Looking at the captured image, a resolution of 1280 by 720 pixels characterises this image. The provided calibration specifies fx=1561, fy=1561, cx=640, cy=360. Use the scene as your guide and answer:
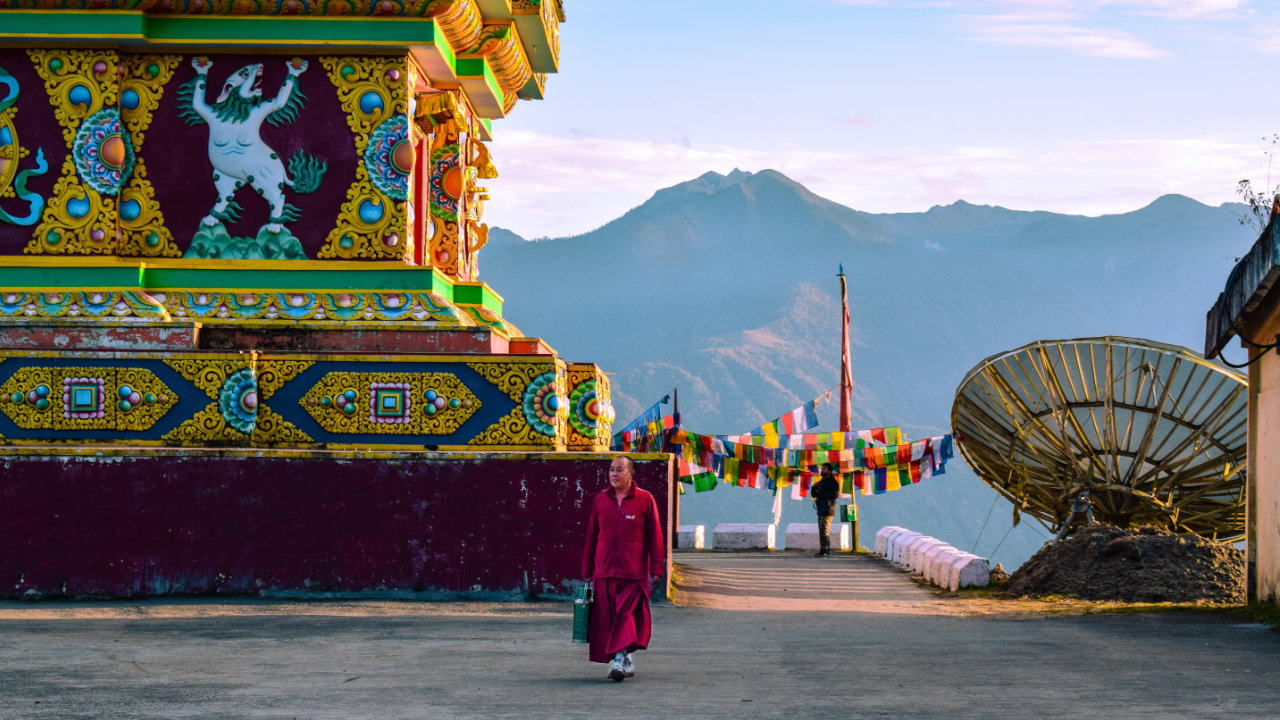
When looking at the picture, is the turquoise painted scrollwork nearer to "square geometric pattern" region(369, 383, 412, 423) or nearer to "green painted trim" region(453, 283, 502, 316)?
"square geometric pattern" region(369, 383, 412, 423)

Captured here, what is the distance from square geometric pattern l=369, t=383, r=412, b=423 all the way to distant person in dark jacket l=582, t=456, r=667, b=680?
175 inches

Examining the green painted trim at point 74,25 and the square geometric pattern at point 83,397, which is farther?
the green painted trim at point 74,25

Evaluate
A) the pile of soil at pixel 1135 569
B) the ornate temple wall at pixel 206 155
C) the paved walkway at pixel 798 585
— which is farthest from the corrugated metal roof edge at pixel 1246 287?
the ornate temple wall at pixel 206 155

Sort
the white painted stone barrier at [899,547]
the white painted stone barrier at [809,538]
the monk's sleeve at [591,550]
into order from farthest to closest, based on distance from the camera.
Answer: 1. the white painted stone barrier at [809,538]
2. the white painted stone barrier at [899,547]
3. the monk's sleeve at [591,550]

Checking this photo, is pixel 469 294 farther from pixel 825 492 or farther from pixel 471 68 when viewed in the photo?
pixel 825 492

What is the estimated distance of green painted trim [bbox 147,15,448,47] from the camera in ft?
51.3

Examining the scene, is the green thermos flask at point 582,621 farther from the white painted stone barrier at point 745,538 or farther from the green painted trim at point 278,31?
the white painted stone barrier at point 745,538

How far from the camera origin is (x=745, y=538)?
3616cm

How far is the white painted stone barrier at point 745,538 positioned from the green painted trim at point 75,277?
72.8ft

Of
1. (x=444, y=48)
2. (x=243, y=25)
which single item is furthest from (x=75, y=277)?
(x=444, y=48)

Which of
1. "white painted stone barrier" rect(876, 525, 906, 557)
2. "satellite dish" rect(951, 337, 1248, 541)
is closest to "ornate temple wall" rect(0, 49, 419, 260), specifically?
"satellite dish" rect(951, 337, 1248, 541)

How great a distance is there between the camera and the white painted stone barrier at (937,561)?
21281mm

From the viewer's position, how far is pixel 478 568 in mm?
14977

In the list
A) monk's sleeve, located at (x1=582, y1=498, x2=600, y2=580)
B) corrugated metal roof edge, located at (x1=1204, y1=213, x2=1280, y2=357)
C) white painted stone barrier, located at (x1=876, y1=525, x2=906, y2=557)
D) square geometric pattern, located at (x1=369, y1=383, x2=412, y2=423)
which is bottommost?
white painted stone barrier, located at (x1=876, y1=525, x2=906, y2=557)
